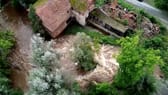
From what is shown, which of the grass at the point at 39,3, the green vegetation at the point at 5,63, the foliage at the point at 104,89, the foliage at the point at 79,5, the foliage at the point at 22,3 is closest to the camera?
the foliage at the point at 104,89

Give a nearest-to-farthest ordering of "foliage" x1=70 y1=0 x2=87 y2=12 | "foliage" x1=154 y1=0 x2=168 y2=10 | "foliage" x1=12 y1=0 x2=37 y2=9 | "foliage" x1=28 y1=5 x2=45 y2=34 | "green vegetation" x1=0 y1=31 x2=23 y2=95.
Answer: "green vegetation" x1=0 y1=31 x2=23 y2=95 < "foliage" x1=70 y1=0 x2=87 y2=12 < "foliage" x1=28 y1=5 x2=45 y2=34 < "foliage" x1=154 y1=0 x2=168 y2=10 < "foliage" x1=12 y1=0 x2=37 y2=9

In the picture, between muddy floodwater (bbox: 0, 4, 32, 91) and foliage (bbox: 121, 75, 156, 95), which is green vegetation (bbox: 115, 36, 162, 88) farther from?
muddy floodwater (bbox: 0, 4, 32, 91)

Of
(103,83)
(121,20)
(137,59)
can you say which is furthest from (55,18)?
(137,59)

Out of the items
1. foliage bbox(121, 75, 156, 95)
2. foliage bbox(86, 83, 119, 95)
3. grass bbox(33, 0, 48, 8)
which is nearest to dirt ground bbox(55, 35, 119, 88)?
foliage bbox(86, 83, 119, 95)

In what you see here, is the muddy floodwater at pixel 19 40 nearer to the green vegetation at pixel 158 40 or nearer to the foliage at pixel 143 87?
the foliage at pixel 143 87

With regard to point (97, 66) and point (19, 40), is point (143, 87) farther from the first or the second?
point (19, 40)


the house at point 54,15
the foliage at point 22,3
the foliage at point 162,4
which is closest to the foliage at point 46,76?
the house at point 54,15
